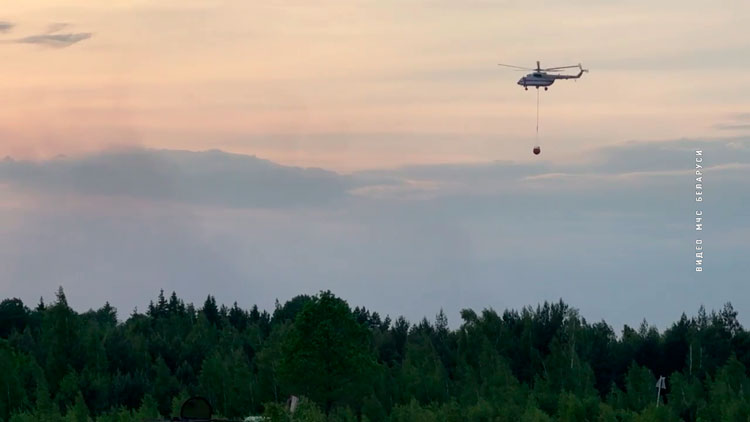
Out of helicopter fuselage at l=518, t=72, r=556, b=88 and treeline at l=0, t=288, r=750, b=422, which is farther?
helicopter fuselage at l=518, t=72, r=556, b=88

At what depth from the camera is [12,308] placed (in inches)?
6176

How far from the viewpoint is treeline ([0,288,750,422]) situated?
8256cm

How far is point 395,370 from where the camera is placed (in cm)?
11631

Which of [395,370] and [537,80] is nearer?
[537,80]

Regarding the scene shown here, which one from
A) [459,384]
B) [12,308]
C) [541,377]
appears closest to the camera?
[459,384]

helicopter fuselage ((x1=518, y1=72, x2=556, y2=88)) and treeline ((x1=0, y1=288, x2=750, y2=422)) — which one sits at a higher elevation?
helicopter fuselage ((x1=518, y1=72, x2=556, y2=88))

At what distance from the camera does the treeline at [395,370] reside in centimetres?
8256

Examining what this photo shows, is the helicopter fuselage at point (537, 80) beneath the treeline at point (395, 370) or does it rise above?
above

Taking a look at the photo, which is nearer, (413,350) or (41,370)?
(41,370)

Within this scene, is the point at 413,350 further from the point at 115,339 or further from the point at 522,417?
the point at 522,417

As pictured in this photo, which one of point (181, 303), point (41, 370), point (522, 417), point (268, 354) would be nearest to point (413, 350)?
point (268, 354)

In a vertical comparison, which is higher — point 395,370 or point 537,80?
point 537,80

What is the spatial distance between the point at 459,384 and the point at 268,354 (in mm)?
18497

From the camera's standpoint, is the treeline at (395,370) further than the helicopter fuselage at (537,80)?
No
